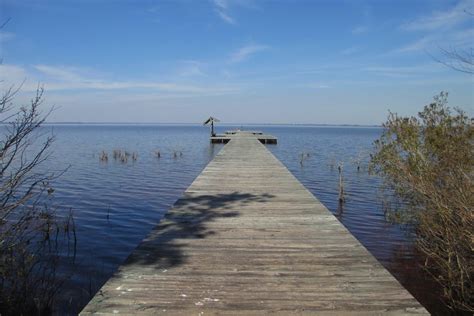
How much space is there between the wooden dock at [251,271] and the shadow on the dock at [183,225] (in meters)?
0.01

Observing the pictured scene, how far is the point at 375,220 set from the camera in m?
11.3

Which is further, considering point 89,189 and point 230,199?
point 89,189

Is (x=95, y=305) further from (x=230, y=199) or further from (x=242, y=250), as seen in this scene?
(x=230, y=199)

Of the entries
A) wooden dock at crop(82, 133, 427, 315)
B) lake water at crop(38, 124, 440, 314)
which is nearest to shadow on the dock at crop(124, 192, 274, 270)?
wooden dock at crop(82, 133, 427, 315)

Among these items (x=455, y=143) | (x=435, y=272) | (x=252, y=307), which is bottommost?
(x=435, y=272)

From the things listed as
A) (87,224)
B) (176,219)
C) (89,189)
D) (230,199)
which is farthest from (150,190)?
(176,219)

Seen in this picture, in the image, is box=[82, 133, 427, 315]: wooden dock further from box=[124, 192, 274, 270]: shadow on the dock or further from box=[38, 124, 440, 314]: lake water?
box=[38, 124, 440, 314]: lake water

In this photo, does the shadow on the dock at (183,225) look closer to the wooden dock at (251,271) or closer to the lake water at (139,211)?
the wooden dock at (251,271)

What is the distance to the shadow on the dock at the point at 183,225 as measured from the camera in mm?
4418

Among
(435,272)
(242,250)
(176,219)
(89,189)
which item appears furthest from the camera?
(89,189)

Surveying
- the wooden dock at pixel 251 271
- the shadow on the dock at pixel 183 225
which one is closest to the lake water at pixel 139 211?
the shadow on the dock at pixel 183 225

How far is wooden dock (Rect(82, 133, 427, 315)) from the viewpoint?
3.28 meters

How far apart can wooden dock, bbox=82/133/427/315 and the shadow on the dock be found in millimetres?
14

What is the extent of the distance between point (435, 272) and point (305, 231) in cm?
350
